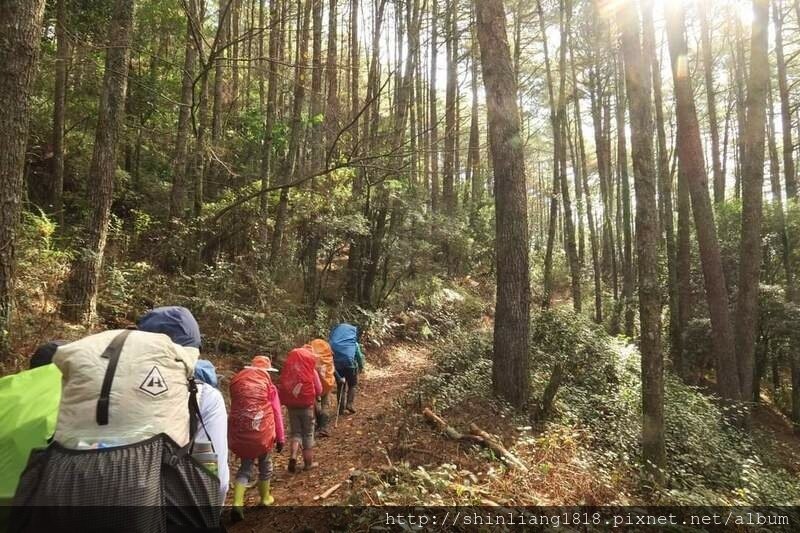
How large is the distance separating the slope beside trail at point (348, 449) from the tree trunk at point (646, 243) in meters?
3.36

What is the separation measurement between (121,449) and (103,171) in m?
6.73

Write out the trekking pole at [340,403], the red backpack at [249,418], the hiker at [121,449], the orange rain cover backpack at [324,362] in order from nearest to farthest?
the hiker at [121,449], the red backpack at [249,418], the orange rain cover backpack at [324,362], the trekking pole at [340,403]

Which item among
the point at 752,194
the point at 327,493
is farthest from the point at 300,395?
the point at 752,194

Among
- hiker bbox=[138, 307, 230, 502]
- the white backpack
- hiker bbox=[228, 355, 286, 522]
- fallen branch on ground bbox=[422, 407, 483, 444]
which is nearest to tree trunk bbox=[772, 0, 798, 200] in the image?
fallen branch on ground bbox=[422, 407, 483, 444]

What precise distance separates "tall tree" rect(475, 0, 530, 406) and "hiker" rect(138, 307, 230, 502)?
510 cm

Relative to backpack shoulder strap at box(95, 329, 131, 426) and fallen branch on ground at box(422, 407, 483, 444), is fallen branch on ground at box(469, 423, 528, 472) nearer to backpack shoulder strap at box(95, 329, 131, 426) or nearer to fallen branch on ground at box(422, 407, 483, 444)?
fallen branch on ground at box(422, 407, 483, 444)

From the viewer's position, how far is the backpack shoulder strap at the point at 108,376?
6.44ft

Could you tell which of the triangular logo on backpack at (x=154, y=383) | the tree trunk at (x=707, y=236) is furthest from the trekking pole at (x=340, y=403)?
the tree trunk at (x=707, y=236)

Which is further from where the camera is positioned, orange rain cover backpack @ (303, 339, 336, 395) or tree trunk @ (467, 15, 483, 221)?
tree trunk @ (467, 15, 483, 221)

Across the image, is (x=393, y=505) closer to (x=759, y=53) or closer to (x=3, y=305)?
(x=3, y=305)

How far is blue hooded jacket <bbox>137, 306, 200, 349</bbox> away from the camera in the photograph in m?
2.71

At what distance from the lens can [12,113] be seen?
4.62 meters

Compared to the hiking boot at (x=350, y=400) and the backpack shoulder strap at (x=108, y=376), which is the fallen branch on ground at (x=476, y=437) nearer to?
the hiking boot at (x=350, y=400)

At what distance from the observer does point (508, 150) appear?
7039 mm
